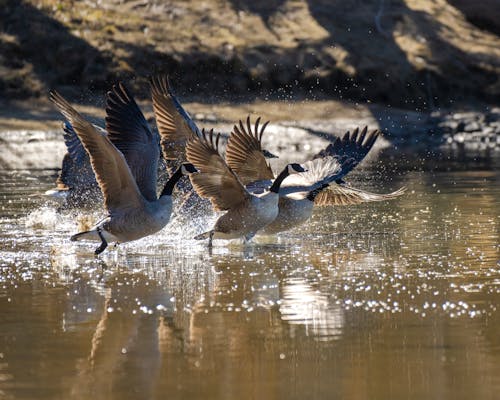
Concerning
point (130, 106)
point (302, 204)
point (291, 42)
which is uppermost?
point (291, 42)

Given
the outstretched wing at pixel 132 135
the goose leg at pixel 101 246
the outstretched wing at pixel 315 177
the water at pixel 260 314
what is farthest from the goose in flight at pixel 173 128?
the goose leg at pixel 101 246

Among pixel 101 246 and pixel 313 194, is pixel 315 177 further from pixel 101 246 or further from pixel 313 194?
pixel 101 246

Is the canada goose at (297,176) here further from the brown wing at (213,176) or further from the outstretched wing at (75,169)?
the outstretched wing at (75,169)

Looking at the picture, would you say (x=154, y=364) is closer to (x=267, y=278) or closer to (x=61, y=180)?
(x=267, y=278)

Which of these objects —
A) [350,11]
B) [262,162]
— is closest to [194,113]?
[350,11]

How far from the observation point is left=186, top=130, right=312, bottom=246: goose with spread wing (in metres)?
10.1

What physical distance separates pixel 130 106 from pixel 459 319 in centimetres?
462

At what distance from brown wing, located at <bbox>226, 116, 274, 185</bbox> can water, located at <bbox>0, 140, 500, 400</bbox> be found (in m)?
0.76

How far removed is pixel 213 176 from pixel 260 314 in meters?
2.93

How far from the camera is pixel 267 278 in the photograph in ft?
28.7

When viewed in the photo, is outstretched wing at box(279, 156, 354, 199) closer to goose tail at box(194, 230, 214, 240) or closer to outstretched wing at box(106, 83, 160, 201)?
goose tail at box(194, 230, 214, 240)

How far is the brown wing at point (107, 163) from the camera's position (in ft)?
30.0

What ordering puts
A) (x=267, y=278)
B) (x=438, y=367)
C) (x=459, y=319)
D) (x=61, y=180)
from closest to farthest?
1. (x=438, y=367)
2. (x=459, y=319)
3. (x=267, y=278)
4. (x=61, y=180)

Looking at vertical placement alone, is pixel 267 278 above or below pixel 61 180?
below
